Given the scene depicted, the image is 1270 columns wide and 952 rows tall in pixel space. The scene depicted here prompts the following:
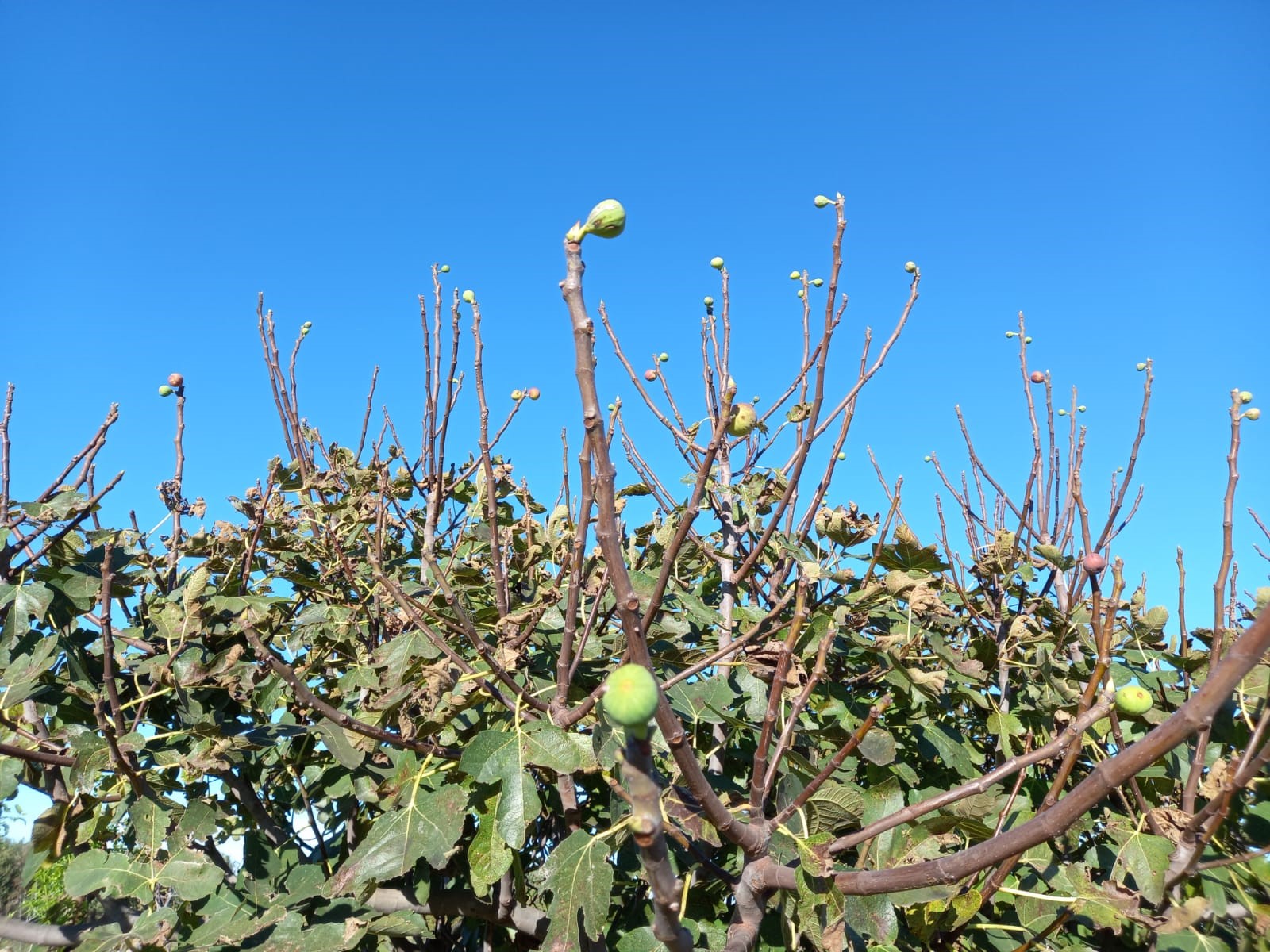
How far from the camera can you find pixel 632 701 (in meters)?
0.63

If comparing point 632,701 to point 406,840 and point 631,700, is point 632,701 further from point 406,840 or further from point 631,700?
point 406,840

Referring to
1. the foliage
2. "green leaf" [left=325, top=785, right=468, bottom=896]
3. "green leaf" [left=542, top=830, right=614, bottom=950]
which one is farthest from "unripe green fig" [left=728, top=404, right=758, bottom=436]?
"green leaf" [left=325, top=785, right=468, bottom=896]

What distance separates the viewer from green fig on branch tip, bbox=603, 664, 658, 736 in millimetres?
622

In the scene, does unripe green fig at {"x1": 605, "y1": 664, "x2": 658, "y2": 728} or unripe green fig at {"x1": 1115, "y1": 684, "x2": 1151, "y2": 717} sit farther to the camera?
unripe green fig at {"x1": 1115, "y1": 684, "x2": 1151, "y2": 717}

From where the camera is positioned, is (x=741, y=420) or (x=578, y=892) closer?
(x=741, y=420)

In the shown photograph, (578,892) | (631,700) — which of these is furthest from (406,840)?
(631,700)

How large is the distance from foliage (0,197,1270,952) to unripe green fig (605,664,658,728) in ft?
0.48

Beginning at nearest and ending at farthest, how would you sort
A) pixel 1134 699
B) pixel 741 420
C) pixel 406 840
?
pixel 1134 699, pixel 741 420, pixel 406 840

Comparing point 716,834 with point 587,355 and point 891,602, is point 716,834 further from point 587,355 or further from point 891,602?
point 587,355

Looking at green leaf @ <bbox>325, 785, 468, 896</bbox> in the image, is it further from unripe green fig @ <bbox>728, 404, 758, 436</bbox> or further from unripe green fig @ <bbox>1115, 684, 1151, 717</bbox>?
unripe green fig @ <bbox>1115, 684, 1151, 717</bbox>

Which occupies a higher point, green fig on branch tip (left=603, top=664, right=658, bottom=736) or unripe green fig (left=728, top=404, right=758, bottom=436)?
unripe green fig (left=728, top=404, right=758, bottom=436)

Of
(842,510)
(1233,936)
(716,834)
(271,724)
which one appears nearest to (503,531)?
(271,724)

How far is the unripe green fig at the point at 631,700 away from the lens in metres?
0.62

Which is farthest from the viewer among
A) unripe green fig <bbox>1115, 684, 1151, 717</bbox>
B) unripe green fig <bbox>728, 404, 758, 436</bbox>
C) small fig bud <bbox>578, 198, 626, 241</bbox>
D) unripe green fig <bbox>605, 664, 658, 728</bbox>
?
unripe green fig <bbox>728, 404, 758, 436</bbox>
